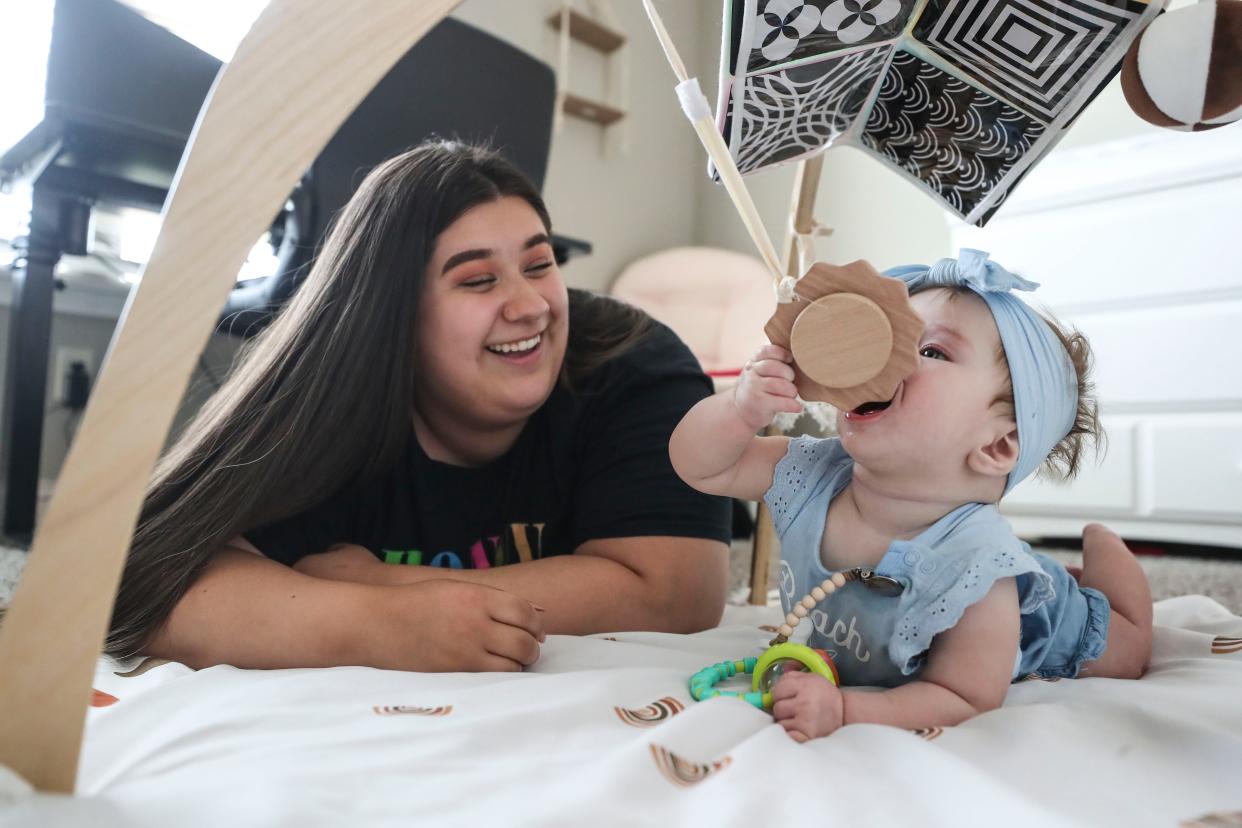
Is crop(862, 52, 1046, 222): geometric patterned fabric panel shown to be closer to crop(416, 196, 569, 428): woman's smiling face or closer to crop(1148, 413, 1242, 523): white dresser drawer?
crop(416, 196, 569, 428): woman's smiling face

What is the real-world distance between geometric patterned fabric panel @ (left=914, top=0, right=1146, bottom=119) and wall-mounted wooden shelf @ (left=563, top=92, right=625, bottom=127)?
256 centimetres

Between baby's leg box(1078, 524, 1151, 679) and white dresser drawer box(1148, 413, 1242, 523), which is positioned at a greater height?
white dresser drawer box(1148, 413, 1242, 523)

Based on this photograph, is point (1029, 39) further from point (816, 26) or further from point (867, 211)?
point (867, 211)

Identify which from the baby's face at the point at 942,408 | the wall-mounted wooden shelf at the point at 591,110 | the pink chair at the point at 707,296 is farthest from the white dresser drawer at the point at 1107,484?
the wall-mounted wooden shelf at the point at 591,110

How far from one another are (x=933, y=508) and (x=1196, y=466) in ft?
5.58

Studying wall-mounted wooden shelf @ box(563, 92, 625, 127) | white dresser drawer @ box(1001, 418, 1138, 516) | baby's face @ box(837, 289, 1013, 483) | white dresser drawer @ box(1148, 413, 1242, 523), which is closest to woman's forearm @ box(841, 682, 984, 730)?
baby's face @ box(837, 289, 1013, 483)

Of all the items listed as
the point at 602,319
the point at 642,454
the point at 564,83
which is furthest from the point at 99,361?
the point at 642,454

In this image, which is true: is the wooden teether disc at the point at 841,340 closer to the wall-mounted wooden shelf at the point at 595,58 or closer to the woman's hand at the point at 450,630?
the woman's hand at the point at 450,630

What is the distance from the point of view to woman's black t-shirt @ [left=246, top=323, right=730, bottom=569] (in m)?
0.88

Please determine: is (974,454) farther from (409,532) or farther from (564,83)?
(564,83)

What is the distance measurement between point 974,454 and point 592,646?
326 mm

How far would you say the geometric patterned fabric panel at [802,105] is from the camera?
0.66 meters

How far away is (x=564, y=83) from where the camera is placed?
3.02m

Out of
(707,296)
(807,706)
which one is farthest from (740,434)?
(707,296)
